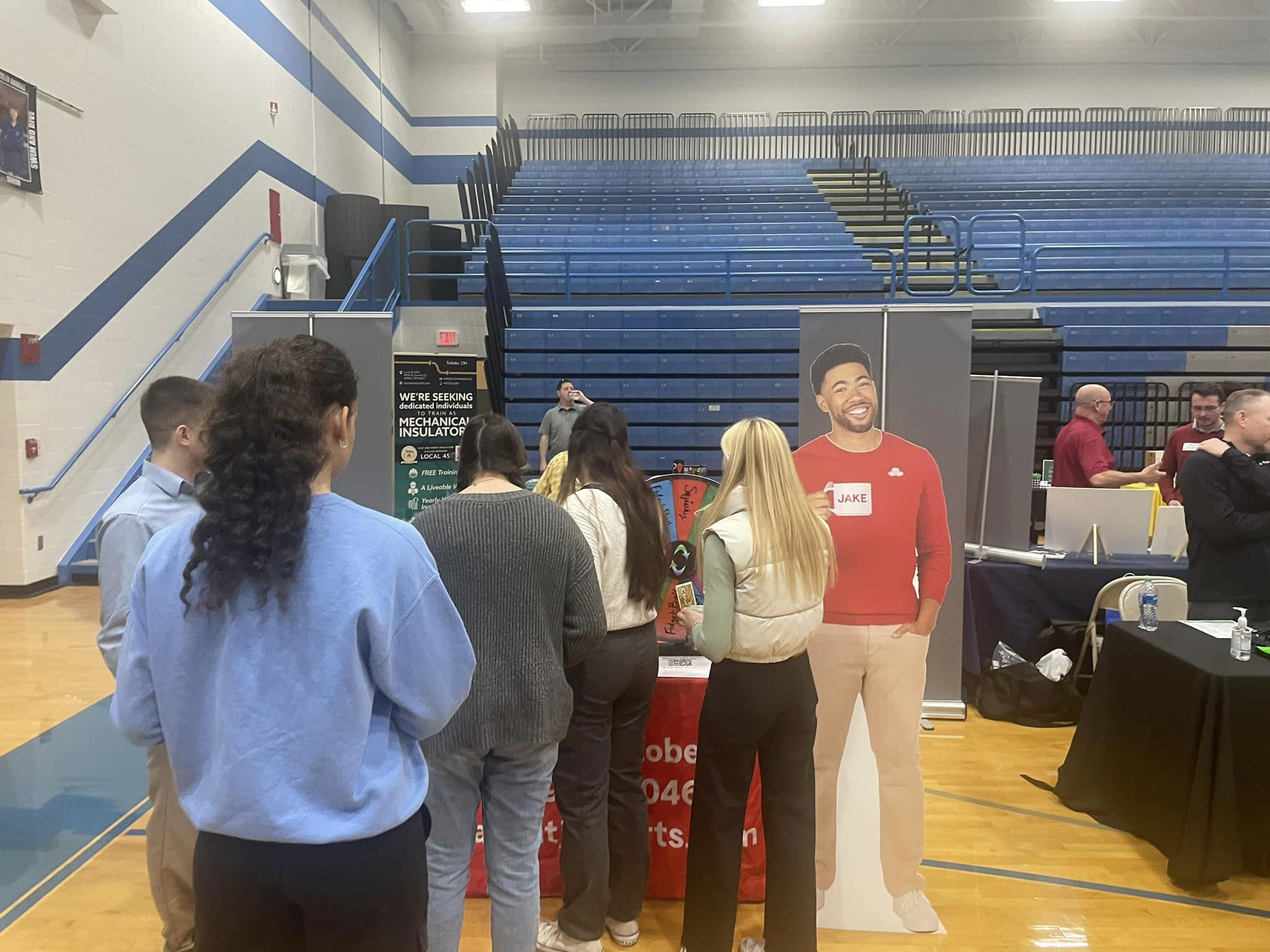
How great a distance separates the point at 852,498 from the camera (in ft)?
9.26

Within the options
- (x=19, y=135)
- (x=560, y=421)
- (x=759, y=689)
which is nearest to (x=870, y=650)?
(x=759, y=689)

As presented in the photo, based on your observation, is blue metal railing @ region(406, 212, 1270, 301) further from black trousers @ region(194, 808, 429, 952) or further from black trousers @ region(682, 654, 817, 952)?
black trousers @ region(194, 808, 429, 952)

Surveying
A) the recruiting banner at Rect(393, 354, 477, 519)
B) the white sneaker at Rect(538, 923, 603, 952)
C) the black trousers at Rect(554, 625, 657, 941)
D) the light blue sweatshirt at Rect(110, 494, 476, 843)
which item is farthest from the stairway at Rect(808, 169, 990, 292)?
the light blue sweatshirt at Rect(110, 494, 476, 843)

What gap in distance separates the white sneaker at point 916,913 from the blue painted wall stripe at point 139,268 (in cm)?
710

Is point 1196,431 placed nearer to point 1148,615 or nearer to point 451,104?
point 1148,615

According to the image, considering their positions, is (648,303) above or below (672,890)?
above

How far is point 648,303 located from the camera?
35.7ft

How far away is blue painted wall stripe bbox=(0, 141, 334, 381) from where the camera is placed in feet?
23.0

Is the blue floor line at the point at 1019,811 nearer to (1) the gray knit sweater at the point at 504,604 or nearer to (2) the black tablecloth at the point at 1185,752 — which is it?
(2) the black tablecloth at the point at 1185,752

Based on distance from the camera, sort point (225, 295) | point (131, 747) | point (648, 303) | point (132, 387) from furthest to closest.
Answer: point (648, 303), point (225, 295), point (132, 387), point (131, 747)

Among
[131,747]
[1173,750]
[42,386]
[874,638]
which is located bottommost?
[131,747]

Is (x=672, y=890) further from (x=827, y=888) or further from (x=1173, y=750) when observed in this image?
(x=1173, y=750)

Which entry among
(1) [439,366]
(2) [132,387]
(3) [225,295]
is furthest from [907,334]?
(3) [225,295]

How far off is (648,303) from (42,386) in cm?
637
